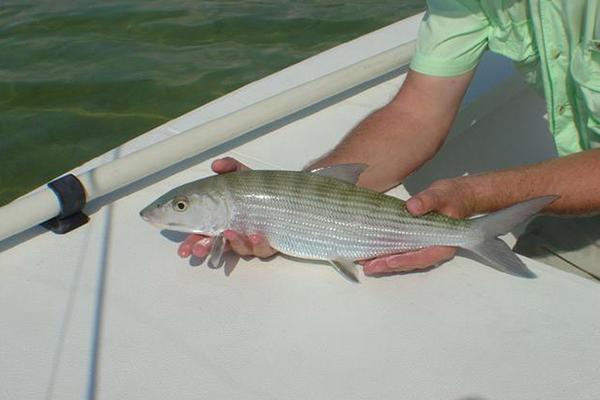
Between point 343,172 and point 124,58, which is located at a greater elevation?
point 343,172

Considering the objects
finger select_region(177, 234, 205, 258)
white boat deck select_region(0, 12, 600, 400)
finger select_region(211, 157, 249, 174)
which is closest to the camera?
white boat deck select_region(0, 12, 600, 400)

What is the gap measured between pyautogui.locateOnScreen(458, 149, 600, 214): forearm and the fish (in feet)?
0.62

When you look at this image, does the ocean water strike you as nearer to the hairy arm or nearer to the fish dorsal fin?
the hairy arm

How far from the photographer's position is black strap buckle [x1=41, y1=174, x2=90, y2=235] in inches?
91.4

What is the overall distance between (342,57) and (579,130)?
1.35 m

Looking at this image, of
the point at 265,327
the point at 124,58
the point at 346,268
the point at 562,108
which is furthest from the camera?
the point at 124,58

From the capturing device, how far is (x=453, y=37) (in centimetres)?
255

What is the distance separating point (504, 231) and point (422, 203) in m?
0.26

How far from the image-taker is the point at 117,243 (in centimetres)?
230

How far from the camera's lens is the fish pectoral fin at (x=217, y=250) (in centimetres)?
210

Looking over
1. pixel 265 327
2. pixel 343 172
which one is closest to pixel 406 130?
pixel 343 172

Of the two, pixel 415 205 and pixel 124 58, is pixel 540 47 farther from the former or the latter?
pixel 124 58

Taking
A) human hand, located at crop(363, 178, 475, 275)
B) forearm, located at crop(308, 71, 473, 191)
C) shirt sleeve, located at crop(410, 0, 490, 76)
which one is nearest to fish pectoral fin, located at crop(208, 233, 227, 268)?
human hand, located at crop(363, 178, 475, 275)

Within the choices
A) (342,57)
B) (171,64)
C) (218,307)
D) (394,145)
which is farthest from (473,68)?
(171,64)
